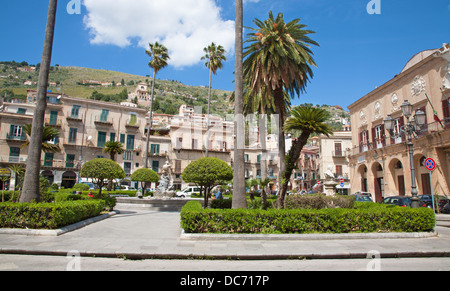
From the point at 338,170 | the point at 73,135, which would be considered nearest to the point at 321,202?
the point at 338,170

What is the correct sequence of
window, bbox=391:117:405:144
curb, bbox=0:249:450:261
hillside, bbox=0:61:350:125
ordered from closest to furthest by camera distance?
1. curb, bbox=0:249:450:261
2. window, bbox=391:117:405:144
3. hillside, bbox=0:61:350:125

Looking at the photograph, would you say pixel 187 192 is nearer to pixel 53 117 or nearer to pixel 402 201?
pixel 402 201

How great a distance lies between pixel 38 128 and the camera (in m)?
11.2

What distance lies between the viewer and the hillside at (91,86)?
132m

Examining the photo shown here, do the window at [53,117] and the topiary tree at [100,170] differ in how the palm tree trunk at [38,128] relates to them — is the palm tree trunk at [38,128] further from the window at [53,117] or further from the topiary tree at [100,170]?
the window at [53,117]

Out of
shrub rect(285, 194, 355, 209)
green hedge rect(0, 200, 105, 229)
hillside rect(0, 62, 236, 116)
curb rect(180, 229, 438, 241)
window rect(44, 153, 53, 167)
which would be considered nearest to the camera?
curb rect(180, 229, 438, 241)

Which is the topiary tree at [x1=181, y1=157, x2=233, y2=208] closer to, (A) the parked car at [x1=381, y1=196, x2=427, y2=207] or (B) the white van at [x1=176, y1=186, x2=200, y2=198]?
(A) the parked car at [x1=381, y1=196, x2=427, y2=207]

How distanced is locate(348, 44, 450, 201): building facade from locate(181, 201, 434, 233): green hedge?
12.0m

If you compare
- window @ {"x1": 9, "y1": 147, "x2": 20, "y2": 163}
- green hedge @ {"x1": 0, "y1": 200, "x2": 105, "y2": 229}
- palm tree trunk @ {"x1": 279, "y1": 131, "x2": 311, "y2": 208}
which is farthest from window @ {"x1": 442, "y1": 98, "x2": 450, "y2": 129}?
window @ {"x1": 9, "y1": 147, "x2": 20, "y2": 163}

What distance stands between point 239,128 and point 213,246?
19.6 feet

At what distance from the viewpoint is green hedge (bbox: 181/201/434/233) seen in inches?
350

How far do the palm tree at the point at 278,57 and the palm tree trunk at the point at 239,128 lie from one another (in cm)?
418

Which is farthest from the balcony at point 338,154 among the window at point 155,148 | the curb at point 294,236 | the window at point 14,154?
the window at point 14,154

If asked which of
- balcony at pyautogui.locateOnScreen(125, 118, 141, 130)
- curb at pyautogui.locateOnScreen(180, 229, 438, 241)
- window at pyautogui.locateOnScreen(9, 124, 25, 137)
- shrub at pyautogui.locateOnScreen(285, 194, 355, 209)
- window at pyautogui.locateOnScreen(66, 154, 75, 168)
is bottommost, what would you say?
curb at pyautogui.locateOnScreen(180, 229, 438, 241)
